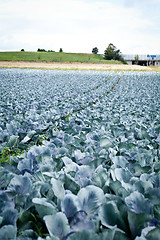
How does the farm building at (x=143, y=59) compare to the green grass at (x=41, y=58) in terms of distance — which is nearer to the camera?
the green grass at (x=41, y=58)

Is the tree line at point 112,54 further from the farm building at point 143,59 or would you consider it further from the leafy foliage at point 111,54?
the farm building at point 143,59

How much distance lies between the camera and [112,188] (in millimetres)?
1559

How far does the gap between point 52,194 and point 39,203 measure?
0.95 ft

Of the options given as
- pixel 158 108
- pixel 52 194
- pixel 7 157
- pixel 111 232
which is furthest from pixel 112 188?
pixel 158 108

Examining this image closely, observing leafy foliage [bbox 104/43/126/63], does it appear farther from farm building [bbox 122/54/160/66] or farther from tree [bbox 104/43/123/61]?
farm building [bbox 122/54/160/66]

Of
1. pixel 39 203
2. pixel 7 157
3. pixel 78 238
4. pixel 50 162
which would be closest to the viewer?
pixel 78 238

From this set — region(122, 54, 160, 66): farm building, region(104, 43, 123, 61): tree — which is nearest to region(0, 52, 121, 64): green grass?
region(104, 43, 123, 61): tree

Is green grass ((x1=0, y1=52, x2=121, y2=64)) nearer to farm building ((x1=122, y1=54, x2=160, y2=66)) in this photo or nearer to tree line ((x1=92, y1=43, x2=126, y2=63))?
tree line ((x1=92, y1=43, x2=126, y2=63))

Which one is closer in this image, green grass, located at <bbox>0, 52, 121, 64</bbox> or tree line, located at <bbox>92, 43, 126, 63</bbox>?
green grass, located at <bbox>0, 52, 121, 64</bbox>

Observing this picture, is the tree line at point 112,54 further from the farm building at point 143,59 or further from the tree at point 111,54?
the farm building at point 143,59

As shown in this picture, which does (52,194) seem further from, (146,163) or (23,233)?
(146,163)

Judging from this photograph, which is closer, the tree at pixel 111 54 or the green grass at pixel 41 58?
the green grass at pixel 41 58

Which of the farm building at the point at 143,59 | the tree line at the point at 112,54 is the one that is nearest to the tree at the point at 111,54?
the tree line at the point at 112,54

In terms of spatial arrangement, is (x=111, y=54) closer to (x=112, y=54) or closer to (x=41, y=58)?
(x=112, y=54)
